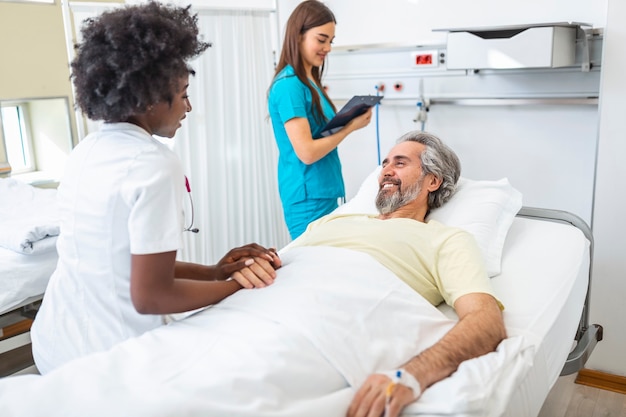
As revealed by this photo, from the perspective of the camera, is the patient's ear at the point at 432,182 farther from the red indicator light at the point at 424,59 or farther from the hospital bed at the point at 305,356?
the red indicator light at the point at 424,59

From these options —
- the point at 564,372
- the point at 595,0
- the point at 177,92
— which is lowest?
the point at 564,372

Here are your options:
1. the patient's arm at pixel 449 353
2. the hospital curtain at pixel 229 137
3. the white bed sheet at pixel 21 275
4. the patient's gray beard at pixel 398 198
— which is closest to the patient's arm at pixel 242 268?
the patient's arm at pixel 449 353

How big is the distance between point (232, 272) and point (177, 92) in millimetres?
480

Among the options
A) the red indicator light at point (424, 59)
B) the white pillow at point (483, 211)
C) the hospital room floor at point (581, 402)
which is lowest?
the hospital room floor at point (581, 402)

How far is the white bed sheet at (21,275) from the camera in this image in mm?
2145

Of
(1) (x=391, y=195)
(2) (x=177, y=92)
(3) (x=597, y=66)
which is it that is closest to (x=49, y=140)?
(1) (x=391, y=195)

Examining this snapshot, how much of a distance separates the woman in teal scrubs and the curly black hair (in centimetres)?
106

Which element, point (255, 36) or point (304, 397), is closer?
point (304, 397)

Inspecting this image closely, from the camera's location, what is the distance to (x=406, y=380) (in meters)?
1.22

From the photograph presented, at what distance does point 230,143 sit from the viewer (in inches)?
116

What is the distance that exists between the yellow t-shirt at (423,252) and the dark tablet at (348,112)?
53cm

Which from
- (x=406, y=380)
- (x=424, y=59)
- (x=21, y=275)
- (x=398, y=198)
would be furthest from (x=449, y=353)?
(x=424, y=59)

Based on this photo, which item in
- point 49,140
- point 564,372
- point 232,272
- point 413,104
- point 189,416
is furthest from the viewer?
point 49,140

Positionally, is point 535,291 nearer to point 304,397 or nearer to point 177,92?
point 304,397
